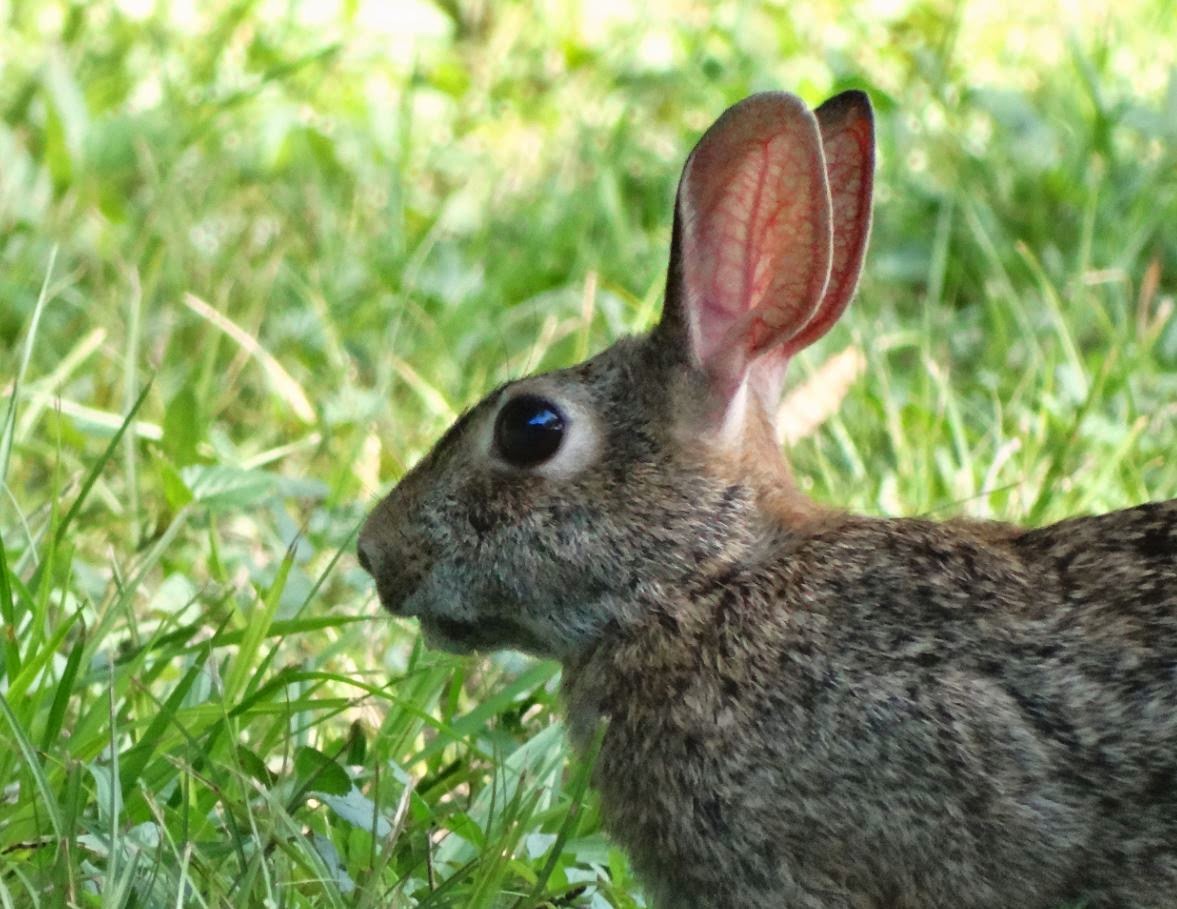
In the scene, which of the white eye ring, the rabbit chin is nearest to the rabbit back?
the rabbit chin

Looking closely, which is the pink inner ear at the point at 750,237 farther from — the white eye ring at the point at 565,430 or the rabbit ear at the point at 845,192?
the white eye ring at the point at 565,430

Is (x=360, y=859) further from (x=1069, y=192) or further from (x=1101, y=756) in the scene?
(x=1069, y=192)

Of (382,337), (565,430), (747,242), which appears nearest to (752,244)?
(747,242)

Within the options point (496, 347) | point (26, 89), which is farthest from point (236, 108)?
point (496, 347)

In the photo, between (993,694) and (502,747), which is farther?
(502,747)

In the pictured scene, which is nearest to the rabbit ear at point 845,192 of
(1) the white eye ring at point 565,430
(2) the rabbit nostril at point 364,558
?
(1) the white eye ring at point 565,430

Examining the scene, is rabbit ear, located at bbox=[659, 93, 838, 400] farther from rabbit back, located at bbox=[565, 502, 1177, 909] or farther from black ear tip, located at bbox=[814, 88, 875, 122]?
rabbit back, located at bbox=[565, 502, 1177, 909]

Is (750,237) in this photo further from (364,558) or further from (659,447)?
(364,558)
